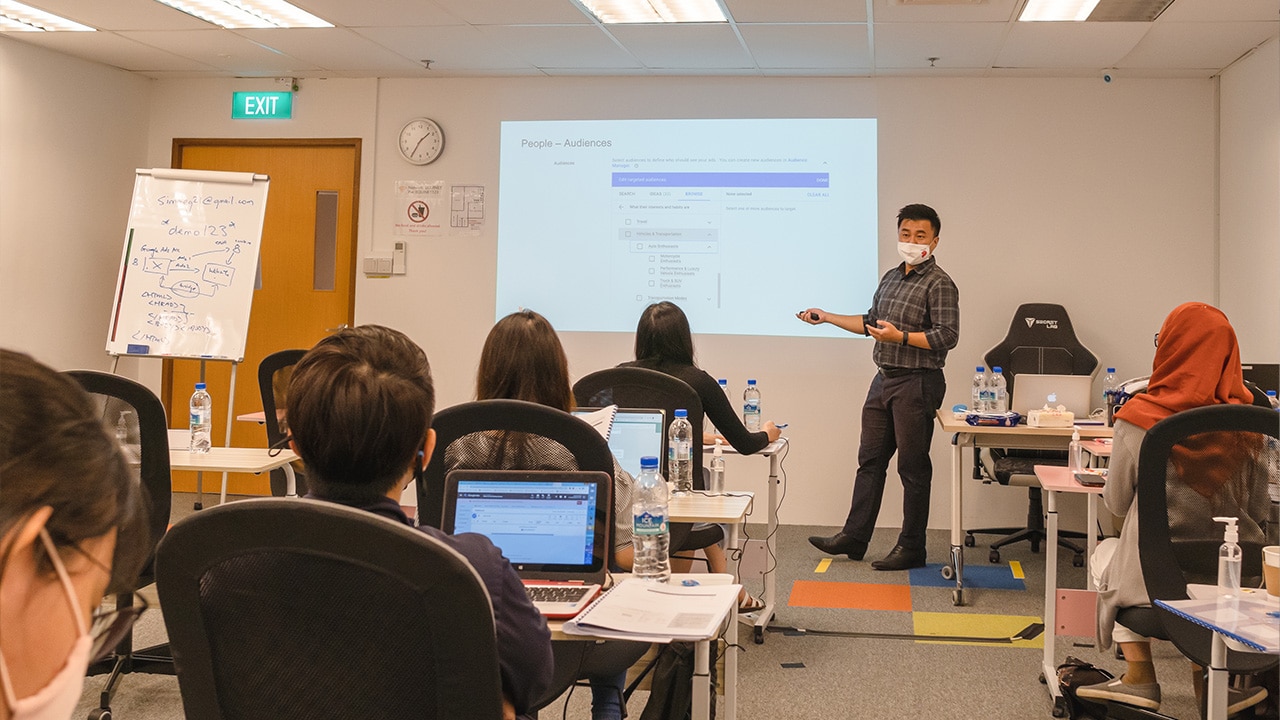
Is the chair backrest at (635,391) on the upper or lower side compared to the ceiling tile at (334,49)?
lower

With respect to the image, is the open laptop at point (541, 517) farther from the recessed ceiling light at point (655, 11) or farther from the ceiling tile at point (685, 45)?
the ceiling tile at point (685, 45)

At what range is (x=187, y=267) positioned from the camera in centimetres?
562

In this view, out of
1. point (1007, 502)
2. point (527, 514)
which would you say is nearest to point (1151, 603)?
point (527, 514)

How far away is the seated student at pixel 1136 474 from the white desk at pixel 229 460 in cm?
253

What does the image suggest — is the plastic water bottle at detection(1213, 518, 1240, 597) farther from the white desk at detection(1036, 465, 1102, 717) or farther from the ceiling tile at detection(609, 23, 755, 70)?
the ceiling tile at detection(609, 23, 755, 70)

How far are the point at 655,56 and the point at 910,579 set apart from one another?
3136 millimetres

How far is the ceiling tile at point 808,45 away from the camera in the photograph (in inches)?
204

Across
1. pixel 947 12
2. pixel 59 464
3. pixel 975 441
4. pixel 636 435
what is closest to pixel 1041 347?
pixel 975 441

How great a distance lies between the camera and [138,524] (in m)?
0.80

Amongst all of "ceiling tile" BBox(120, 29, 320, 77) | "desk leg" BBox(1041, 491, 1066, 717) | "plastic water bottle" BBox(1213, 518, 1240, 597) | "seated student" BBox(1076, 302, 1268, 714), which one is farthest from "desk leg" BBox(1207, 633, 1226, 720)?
"ceiling tile" BBox(120, 29, 320, 77)

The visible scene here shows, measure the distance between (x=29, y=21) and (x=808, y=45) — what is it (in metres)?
4.13

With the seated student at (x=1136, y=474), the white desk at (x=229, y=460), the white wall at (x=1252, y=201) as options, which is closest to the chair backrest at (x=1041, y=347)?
the white wall at (x=1252, y=201)

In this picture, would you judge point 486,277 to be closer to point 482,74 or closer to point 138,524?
point 482,74

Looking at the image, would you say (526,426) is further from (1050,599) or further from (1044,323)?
(1044,323)
